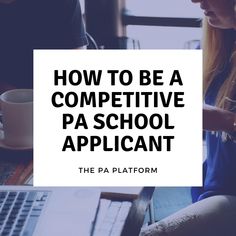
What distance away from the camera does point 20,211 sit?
863 mm

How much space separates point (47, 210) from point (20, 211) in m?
0.04

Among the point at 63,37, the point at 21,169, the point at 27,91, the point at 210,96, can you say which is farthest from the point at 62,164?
the point at 63,37

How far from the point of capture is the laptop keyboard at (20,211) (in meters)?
0.81

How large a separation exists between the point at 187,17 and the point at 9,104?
6.08 ft

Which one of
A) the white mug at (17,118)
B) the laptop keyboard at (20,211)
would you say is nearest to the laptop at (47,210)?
the laptop keyboard at (20,211)

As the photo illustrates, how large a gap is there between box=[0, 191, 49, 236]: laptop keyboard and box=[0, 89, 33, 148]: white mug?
0.56ft

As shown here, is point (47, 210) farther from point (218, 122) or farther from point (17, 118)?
point (218, 122)

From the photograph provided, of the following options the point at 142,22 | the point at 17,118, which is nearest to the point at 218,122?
the point at 17,118

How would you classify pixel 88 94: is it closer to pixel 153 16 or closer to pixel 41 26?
pixel 41 26

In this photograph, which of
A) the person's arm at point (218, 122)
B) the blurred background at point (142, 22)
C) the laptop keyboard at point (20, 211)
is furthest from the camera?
the blurred background at point (142, 22)

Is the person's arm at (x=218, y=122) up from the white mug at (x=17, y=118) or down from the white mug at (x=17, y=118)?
down

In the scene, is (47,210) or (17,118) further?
(17,118)

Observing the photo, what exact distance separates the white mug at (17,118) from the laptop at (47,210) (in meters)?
0.15

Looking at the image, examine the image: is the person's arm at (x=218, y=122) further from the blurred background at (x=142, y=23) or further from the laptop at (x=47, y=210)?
the blurred background at (x=142, y=23)
